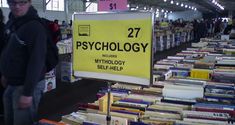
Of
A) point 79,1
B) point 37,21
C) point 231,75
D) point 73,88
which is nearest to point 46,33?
point 37,21

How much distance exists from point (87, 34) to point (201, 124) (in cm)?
95

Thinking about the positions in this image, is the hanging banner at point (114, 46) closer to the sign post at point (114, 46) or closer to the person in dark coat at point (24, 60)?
the sign post at point (114, 46)

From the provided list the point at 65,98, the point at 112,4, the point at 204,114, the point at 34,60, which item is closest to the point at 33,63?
the point at 34,60

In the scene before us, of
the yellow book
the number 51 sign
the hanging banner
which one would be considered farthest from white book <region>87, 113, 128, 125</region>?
the number 51 sign

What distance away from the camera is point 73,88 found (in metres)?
6.80

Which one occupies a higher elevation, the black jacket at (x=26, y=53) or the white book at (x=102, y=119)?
the black jacket at (x=26, y=53)

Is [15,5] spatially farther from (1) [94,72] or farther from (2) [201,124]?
(2) [201,124]

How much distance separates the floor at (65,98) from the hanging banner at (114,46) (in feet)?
9.60

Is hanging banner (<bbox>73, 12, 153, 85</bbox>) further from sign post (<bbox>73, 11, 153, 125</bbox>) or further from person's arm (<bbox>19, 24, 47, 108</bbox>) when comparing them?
person's arm (<bbox>19, 24, 47, 108</bbox>)

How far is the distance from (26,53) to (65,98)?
145 inches

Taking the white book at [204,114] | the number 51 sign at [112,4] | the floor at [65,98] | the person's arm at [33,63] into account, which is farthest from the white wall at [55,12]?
the white book at [204,114]

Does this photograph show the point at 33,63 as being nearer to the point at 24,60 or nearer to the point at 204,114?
the point at 24,60

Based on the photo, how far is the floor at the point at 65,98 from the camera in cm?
499

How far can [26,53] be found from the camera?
2.32m
